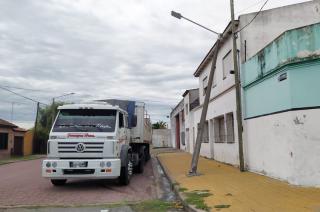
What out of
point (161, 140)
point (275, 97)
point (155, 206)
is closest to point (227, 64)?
point (275, 97)

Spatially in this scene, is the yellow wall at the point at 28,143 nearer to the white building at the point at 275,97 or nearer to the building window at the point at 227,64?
the white building at the point at 275,97

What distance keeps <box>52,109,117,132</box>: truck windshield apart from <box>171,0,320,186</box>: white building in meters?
5.22

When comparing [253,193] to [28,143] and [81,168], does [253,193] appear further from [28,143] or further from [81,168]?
[28,143]

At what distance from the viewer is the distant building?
39656 mm

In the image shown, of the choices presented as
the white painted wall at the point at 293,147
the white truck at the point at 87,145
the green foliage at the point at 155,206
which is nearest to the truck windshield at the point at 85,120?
the white truck at the point at 87,145

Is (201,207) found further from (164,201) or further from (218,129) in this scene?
(218,129)

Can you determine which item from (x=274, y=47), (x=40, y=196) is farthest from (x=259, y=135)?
(x=40, y=196)

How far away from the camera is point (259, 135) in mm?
15523

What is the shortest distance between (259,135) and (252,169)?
1.71 meters

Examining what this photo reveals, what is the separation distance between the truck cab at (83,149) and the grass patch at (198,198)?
3010 millimetres

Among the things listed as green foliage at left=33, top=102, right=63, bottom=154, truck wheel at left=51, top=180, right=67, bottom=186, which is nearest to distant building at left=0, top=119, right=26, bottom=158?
green foliage at left=33, top=102, right=63, bottom=154

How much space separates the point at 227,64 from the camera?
21.4 metres

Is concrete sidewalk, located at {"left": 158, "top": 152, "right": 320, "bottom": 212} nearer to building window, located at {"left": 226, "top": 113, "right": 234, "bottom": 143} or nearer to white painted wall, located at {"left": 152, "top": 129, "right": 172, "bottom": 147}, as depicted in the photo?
building window, located at {"left": 226, "top": 113, "right": 234, "bottom": 143}

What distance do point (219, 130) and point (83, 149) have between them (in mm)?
12201
